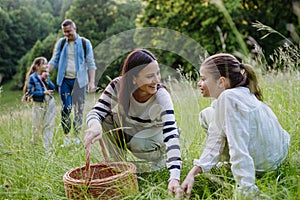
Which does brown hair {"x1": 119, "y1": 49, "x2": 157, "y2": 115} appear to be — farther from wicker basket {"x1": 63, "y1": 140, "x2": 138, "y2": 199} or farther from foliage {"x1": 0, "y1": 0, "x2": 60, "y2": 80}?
foliage {"x1": 0, "y1": 0, "x2": 60, "y2": 80}

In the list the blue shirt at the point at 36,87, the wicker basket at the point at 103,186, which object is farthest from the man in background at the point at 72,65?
the wicker basket at the point at 103,186

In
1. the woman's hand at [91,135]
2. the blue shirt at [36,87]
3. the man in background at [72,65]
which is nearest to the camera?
the woman's hand at [91,135]

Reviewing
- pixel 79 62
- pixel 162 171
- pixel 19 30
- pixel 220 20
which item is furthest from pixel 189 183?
pixel 19 30

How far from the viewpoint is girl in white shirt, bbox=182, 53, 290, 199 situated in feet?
5.53

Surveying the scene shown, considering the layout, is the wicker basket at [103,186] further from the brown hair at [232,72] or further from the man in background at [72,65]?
the man in background at [72,65]

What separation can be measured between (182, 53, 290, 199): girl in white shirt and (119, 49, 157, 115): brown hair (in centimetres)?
36

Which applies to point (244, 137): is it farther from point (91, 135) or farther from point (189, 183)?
point (91, 135)

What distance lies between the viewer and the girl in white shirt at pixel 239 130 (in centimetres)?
168

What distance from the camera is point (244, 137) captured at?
173cm

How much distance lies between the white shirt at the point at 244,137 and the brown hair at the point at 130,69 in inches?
21.6

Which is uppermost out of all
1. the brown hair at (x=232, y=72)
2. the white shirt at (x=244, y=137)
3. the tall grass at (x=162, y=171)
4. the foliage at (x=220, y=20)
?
the foliage at (x=220, y=20)

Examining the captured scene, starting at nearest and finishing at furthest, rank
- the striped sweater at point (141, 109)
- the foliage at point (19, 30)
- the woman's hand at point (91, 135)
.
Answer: the woman's hand at point (91, 135)
the striped sweater at point (141, 109)
the foliage at point (19, 30)

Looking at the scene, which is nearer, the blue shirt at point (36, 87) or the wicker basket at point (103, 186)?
the wicker basket at point (103, 186)

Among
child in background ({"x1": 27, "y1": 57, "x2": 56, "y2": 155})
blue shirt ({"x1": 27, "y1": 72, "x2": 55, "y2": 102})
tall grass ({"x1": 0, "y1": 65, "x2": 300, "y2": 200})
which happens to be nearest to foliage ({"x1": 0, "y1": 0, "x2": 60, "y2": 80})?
child in background ({"x1": 27, "y1": 57, "x2": 56, "y2": 155})
